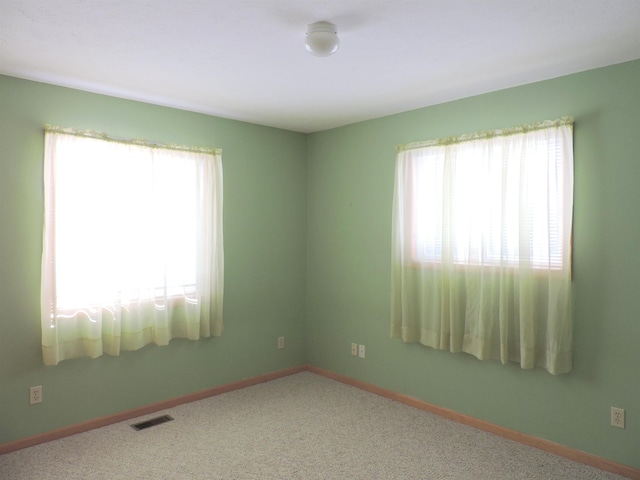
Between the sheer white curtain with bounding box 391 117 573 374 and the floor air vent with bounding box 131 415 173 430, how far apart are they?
75.7 inches

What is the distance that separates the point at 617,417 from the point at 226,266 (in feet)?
10.2

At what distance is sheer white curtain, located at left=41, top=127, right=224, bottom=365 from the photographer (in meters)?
3.15

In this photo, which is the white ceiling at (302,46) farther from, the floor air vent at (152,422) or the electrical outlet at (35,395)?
the floor air vent at (152,422)

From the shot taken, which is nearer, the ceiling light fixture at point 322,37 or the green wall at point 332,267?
the ceiling light fixture at point 322,37

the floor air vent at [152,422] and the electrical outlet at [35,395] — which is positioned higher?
the electrical outlet at [35,395]

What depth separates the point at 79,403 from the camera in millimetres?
3309

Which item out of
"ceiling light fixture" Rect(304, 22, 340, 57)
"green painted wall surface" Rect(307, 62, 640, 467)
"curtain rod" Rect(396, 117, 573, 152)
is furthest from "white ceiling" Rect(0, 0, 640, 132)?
"curtain rod" Rect(396, 117, 573, 152)

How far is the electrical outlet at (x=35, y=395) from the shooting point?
3094mm

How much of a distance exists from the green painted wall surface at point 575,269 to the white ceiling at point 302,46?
0.21 metres

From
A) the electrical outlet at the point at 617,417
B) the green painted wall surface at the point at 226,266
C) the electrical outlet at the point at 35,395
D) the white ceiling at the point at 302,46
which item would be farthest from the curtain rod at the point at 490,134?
the electrical outlet at the point at 35,395

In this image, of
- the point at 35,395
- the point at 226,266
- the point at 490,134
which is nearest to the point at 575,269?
the point at 490,134

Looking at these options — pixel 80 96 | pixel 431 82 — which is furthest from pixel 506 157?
pixel 80 96

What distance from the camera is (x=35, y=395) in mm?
3111

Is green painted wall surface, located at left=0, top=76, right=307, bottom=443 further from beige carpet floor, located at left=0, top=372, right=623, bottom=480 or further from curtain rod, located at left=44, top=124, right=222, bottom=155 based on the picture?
beige carpet floor, located at left=0, top=372, right=623, bottom=480
